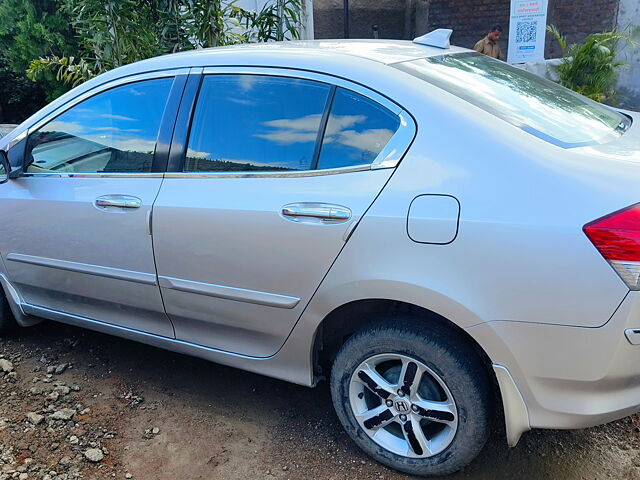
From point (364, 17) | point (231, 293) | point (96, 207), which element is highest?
point (364, 17)

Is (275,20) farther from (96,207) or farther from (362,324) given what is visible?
(362,324)

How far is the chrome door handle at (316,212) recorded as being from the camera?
2.06m

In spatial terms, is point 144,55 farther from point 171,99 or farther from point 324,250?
point 324,250

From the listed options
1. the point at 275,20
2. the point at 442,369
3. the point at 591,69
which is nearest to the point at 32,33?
the point at 275,20

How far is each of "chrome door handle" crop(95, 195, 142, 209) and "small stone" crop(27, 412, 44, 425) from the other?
1078mm

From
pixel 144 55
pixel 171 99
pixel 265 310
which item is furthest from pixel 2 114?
pixel 265 310

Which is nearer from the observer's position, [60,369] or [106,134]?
[106,134]

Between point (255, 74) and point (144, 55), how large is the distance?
12.3 ft

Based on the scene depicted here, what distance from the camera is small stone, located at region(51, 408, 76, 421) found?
2.71 meters

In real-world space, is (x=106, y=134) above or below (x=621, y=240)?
above

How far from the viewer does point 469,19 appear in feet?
34.1

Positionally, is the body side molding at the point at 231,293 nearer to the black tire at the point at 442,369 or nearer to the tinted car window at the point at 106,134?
the black tire at the point at 442,369

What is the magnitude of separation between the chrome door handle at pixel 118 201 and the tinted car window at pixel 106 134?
0.49 ft

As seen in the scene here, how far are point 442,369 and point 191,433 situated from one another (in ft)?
4.22
